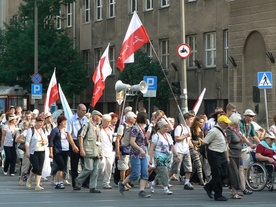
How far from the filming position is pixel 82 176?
2127 cm

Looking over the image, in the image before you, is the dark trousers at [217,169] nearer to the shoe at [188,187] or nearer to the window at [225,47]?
the shoe at [188,187]

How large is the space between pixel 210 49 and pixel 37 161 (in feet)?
79.9

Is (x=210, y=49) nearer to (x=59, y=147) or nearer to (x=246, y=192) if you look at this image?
(x=59, y=147)

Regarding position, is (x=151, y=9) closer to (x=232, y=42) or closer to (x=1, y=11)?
(x=232, y=42)

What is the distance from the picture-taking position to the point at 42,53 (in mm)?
55906

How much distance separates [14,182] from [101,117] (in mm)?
4446

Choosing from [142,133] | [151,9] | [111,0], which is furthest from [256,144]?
[111,0]

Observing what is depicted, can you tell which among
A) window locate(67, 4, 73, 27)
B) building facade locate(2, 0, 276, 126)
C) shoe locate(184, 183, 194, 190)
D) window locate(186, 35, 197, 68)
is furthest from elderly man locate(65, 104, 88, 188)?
window locate(67, 4, 73, 27)

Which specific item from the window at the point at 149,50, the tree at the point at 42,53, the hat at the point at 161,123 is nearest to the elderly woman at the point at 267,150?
the hat at the point at 161,123

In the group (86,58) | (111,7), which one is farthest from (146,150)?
(86,58)

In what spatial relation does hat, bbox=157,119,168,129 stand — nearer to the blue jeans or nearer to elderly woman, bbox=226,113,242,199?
the blue jeans

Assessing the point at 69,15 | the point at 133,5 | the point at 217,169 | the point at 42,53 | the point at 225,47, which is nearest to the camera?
the point at 217,169

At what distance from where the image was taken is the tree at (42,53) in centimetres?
5569

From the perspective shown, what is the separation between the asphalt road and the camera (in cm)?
1822
